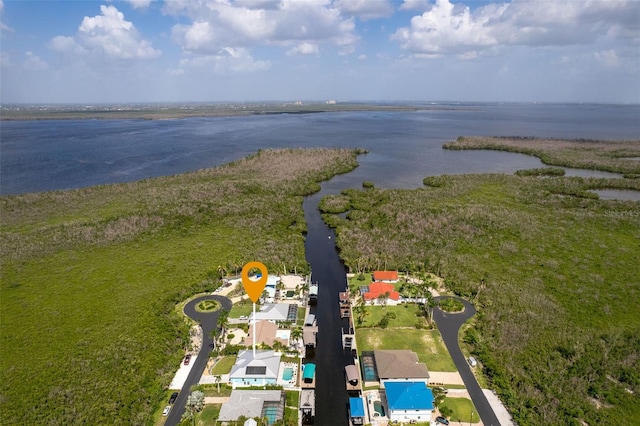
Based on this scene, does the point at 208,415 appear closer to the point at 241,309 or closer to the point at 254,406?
the point at 254,406

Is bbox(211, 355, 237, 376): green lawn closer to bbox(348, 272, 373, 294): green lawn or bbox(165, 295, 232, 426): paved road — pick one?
bbox(165, 295, 232, 426): paved road

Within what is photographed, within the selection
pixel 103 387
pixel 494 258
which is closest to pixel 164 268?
pixel 103 387

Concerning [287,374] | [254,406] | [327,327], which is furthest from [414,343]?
[254,406]

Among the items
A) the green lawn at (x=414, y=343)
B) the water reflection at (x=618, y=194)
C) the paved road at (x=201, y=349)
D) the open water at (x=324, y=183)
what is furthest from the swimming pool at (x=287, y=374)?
the water reflection at (x=618, y=194)

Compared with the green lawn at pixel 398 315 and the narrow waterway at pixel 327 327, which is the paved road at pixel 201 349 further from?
the green lawn at pixel 398 315

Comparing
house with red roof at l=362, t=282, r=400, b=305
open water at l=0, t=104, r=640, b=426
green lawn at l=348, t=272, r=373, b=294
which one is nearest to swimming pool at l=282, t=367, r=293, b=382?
open water at l=0, t=104, r=640, b=426

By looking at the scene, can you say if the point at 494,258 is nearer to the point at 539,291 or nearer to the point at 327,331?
the point at 539,291
